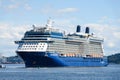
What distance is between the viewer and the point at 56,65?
15525 cm

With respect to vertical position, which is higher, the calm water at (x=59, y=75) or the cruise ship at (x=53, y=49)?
the cruise ship at (x=53, y=49)

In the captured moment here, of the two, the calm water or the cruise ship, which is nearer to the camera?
the calm water

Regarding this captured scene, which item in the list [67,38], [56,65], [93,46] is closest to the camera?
[56,65]

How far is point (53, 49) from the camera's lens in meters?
157

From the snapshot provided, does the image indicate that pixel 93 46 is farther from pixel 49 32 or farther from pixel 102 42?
pixel 49 32

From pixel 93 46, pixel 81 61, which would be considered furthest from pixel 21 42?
pixel 93 46

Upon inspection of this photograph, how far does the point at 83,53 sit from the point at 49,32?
65.8 ft

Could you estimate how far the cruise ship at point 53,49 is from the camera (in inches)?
6038

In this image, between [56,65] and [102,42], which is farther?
[102,42]

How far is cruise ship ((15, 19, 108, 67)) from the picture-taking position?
503ft

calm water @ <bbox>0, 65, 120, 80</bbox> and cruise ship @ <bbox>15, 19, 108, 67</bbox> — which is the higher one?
cruise ship @ <bbox>15, 19, 108, 67</bbox>

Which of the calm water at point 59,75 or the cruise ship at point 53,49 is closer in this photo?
the calm water at point 59,75

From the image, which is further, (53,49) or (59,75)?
(53,49)

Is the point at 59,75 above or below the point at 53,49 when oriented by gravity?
below
